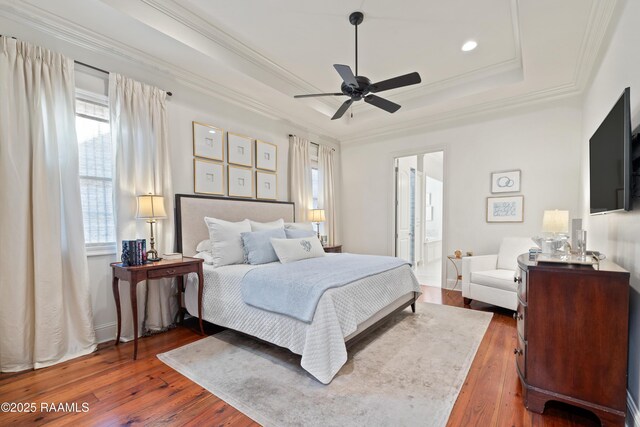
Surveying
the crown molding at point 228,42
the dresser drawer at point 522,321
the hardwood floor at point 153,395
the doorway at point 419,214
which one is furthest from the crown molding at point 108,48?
the dresser drawer at point 522,321

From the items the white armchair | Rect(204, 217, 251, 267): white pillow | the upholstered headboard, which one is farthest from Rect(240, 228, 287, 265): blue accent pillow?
the white armchair

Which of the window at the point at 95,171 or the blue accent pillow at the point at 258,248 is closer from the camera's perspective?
the window at the point at 95,171

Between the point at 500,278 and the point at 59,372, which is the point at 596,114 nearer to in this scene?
the point at 500,278

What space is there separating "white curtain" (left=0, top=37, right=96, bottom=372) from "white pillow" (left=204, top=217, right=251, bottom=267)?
111cm

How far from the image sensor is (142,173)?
9.68 feet

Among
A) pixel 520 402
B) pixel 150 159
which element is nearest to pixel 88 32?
pixel 150 159

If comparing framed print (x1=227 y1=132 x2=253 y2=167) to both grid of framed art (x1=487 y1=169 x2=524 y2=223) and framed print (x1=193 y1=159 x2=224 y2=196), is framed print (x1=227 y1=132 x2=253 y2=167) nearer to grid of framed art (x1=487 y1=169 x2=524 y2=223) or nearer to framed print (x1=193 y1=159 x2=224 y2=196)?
framed print (x1=193 y1=159 x2=224 y2=196)

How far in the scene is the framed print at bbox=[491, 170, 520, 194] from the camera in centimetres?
400

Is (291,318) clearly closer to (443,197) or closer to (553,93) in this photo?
(443,197)

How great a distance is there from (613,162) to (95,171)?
4197mm

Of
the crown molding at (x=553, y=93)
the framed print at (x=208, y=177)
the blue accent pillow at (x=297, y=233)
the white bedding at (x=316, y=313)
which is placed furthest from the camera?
the blue accent pillow at (x=297, y=233)

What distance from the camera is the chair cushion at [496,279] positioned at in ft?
10.8

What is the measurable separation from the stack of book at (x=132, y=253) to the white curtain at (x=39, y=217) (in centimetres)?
37

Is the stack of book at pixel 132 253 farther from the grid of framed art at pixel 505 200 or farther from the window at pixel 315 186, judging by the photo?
the grid of framed art at pixel 505 200
